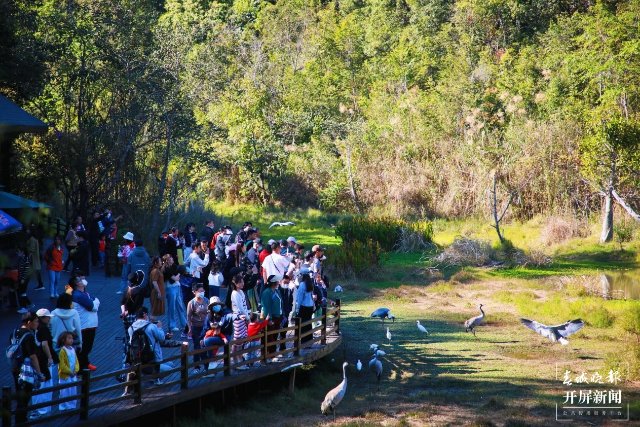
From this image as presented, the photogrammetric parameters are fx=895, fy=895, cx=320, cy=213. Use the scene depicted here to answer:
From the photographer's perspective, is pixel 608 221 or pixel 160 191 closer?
pixel 160 191

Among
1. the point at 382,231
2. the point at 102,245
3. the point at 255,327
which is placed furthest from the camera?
the point at 382,231

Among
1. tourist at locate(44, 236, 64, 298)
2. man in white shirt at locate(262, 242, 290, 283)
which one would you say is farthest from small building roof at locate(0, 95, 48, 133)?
man in white shirt at locate(262, 242, 290, 283)

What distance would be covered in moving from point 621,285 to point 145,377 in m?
18.3

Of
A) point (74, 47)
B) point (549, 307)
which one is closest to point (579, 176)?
point (549, 307)

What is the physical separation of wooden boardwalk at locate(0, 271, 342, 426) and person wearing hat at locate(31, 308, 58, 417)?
208mm

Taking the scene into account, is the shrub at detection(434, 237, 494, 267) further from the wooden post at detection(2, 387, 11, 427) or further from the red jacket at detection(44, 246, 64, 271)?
the wooden post at detection(2, 387, 11, 427)

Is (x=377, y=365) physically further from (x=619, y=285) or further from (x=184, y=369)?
(x=619, y=285)

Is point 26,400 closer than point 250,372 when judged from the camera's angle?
Yes

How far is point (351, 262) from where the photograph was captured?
1043 inches

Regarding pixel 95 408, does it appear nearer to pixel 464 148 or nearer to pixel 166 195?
pixel 166 195

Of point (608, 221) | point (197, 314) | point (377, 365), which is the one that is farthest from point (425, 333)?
point (608, 221)

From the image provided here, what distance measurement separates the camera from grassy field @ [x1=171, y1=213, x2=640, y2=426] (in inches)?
546

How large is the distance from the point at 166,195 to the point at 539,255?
1232cm

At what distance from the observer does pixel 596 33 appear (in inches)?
1503
